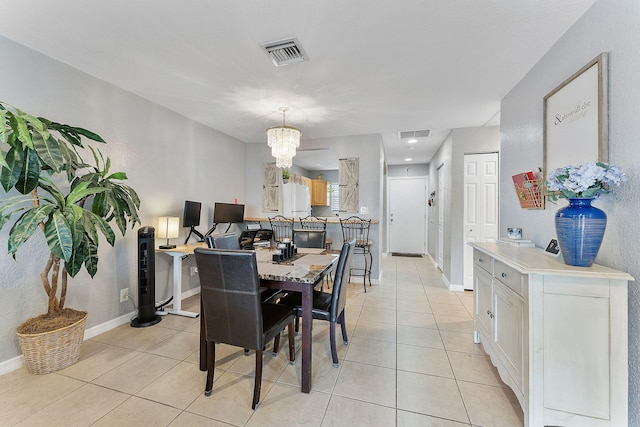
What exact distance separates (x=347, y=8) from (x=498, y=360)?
256 cm

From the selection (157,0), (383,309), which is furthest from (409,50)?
(383,309)

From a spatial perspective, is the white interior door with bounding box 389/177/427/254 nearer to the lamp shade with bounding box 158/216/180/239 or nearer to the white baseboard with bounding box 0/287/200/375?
the lamp shade with bounding box 158/216/180/239

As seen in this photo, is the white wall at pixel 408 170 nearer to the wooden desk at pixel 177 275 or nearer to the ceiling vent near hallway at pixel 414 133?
the ceiling vent near hallway at pixel 414 133

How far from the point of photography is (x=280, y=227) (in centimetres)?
479

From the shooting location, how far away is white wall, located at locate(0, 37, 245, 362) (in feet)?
6.61

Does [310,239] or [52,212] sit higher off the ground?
[52,212]

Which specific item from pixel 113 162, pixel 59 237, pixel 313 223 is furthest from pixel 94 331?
pixel 313 223

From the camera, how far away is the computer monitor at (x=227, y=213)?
156 inches

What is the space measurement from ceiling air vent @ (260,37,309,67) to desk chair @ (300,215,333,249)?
262cm

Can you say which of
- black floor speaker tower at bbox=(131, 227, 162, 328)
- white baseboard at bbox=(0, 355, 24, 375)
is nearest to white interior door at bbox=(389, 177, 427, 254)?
black floor speaker tower at bbox=(131, 227, 162, 328)

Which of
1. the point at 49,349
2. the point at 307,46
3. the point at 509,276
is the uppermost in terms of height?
the point at 307,46

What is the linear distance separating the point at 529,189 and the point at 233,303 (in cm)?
254

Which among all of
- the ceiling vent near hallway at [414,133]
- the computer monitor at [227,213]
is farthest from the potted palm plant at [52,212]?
the ceiling vent near hallway at [414,133]

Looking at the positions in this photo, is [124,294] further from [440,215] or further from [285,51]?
[440,215]
